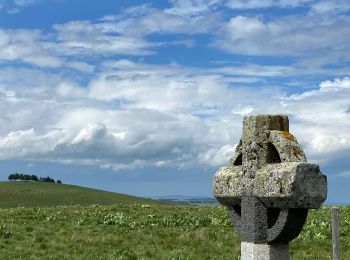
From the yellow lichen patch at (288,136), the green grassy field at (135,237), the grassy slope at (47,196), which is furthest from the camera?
the grassy slope at (47,196)

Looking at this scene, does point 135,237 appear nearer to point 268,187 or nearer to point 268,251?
point 268,251

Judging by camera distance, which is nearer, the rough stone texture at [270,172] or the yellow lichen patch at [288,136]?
the rough stone texture at [270,172]

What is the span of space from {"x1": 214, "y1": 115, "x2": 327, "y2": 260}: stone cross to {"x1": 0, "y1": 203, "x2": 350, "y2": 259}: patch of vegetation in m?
9.48

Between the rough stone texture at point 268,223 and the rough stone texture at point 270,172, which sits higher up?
the rough stone texture at point 270,172

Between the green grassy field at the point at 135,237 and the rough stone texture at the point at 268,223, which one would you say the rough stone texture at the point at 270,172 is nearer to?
the rough stone texture at the point at 268,223

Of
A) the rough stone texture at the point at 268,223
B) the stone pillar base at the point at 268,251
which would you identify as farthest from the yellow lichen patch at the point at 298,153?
the stone pillar base at the point at 268,251

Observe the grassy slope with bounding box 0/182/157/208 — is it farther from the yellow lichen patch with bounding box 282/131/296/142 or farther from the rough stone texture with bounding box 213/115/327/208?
the yellow lichen patch with bounding box 282/131/296/142

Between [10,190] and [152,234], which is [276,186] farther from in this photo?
[10,190]

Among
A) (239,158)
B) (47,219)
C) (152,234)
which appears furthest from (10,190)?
(239,158)

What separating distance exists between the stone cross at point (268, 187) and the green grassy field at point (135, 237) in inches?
371

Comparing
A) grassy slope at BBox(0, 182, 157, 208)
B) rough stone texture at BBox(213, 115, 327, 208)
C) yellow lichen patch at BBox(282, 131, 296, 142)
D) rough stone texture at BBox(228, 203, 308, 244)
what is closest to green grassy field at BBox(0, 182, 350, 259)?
rough stone texture at BBox(213, 115, 327, 208)

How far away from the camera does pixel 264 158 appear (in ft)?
33.5

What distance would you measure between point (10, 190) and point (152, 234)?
7311 centimetres

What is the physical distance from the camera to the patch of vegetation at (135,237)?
67.9 feet
